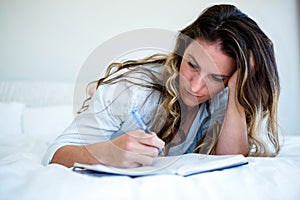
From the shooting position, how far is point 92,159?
711 mm

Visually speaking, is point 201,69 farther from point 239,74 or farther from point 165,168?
point 165,168

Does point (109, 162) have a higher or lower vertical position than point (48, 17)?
lower

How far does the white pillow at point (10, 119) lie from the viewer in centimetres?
160

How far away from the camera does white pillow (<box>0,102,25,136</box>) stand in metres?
1.60

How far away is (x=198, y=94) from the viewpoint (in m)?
0.94

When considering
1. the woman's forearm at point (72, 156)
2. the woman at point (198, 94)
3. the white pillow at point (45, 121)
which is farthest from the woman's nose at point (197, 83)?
the white pillow at point (45, 121)

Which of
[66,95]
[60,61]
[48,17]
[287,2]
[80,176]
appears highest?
[287,2]

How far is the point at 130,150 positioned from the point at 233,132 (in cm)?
47

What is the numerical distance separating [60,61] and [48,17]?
0.29m

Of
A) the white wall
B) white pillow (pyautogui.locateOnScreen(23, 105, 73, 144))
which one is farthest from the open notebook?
the white wall

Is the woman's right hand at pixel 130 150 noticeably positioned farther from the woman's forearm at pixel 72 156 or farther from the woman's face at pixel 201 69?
the woman's face at pixel 201 69

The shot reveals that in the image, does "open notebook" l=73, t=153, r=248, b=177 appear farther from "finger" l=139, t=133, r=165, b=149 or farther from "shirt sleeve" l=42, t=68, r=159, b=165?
"shirt sleeve" l=42, t=68, r=159, b=165

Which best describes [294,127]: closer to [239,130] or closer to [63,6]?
[239,130]

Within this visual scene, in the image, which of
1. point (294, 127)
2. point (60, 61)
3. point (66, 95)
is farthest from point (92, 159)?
point (294, 127)
